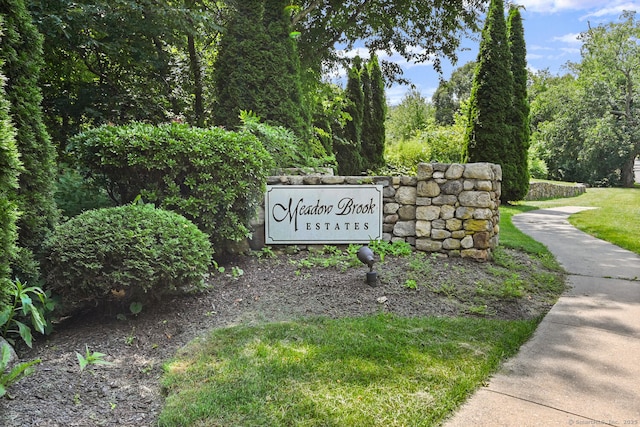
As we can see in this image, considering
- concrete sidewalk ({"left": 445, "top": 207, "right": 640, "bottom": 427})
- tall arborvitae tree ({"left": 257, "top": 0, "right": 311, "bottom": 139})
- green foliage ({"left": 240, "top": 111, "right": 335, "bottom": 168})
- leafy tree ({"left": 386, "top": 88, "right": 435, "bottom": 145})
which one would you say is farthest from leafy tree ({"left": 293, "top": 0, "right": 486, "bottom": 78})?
leafy tree ({"left": 386, "top": 88, "right": 435, "bottom": 145})

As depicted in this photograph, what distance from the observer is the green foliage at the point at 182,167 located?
11.5ft

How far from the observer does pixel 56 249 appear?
8.41ft

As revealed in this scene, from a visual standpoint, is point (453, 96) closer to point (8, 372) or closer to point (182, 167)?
point (182, 167)

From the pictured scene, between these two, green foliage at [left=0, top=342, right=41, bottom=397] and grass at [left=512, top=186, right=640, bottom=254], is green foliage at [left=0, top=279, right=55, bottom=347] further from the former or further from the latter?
grass at [left=512, top=186, right=640, bottom=254]

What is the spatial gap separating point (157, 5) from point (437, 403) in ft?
18.1

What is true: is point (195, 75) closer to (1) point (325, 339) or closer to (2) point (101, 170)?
(2) point (101, 170)

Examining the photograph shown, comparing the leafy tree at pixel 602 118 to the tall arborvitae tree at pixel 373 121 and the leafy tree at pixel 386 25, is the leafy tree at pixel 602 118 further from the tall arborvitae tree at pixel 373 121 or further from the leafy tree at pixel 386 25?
the leafy tree at pixel 386 25

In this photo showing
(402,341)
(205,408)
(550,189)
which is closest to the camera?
(205,408)

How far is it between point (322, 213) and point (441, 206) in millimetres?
1291

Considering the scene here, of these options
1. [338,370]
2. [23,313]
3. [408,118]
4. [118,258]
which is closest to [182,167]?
[118,258]

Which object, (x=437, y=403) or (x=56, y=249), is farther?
(x=56, y=249)

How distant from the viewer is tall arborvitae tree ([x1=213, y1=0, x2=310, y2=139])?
5.70m

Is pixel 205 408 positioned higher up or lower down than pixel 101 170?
lower down

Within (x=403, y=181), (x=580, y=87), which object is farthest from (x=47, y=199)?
(x=580, y=87)
